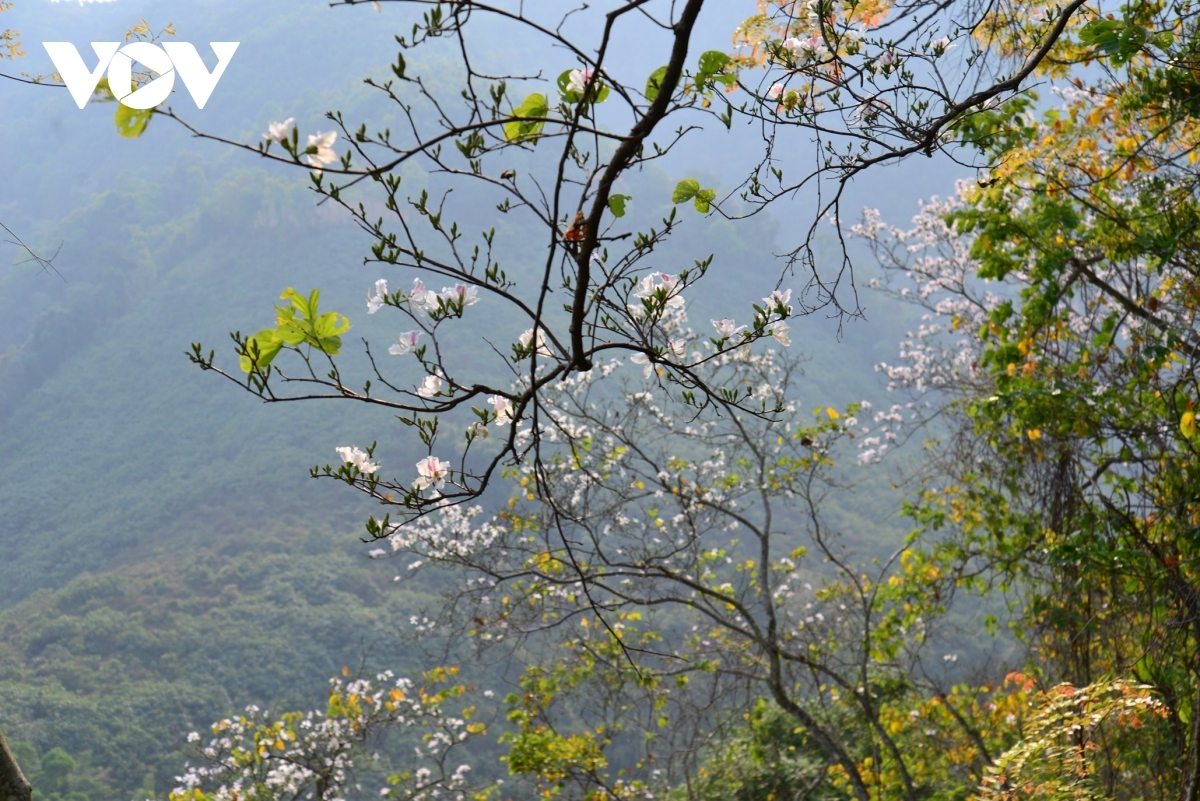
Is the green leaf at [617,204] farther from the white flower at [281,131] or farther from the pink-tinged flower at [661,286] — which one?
the white flower at [281,131]

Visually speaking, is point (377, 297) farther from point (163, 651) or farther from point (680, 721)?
point (163, 651)

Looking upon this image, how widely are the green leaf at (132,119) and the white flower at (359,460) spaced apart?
1.56 ft

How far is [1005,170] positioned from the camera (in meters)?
2.75

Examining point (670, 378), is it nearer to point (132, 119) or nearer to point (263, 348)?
point (263, 348)

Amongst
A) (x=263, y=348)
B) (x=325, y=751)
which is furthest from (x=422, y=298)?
(x=325, y=751)

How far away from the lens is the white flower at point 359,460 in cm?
111

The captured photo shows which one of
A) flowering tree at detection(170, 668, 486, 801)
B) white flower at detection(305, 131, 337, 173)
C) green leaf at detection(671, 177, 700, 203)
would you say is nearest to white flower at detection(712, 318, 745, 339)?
green leaf at detection(671, 177, 700, 203)

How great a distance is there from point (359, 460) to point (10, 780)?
2.63 ft

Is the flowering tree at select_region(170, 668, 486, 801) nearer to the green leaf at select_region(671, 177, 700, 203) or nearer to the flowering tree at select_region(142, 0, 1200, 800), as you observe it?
the flowering tree at select_region(142, 0, 1200, 800)

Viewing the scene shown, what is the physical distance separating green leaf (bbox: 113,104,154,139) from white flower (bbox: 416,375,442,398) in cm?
45

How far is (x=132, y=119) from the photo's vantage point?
728mm

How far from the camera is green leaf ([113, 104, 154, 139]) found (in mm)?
721

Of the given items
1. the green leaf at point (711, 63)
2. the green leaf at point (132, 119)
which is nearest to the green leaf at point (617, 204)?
the green leaf at point (711, 63)

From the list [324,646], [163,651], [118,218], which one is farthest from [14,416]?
[324,646]
